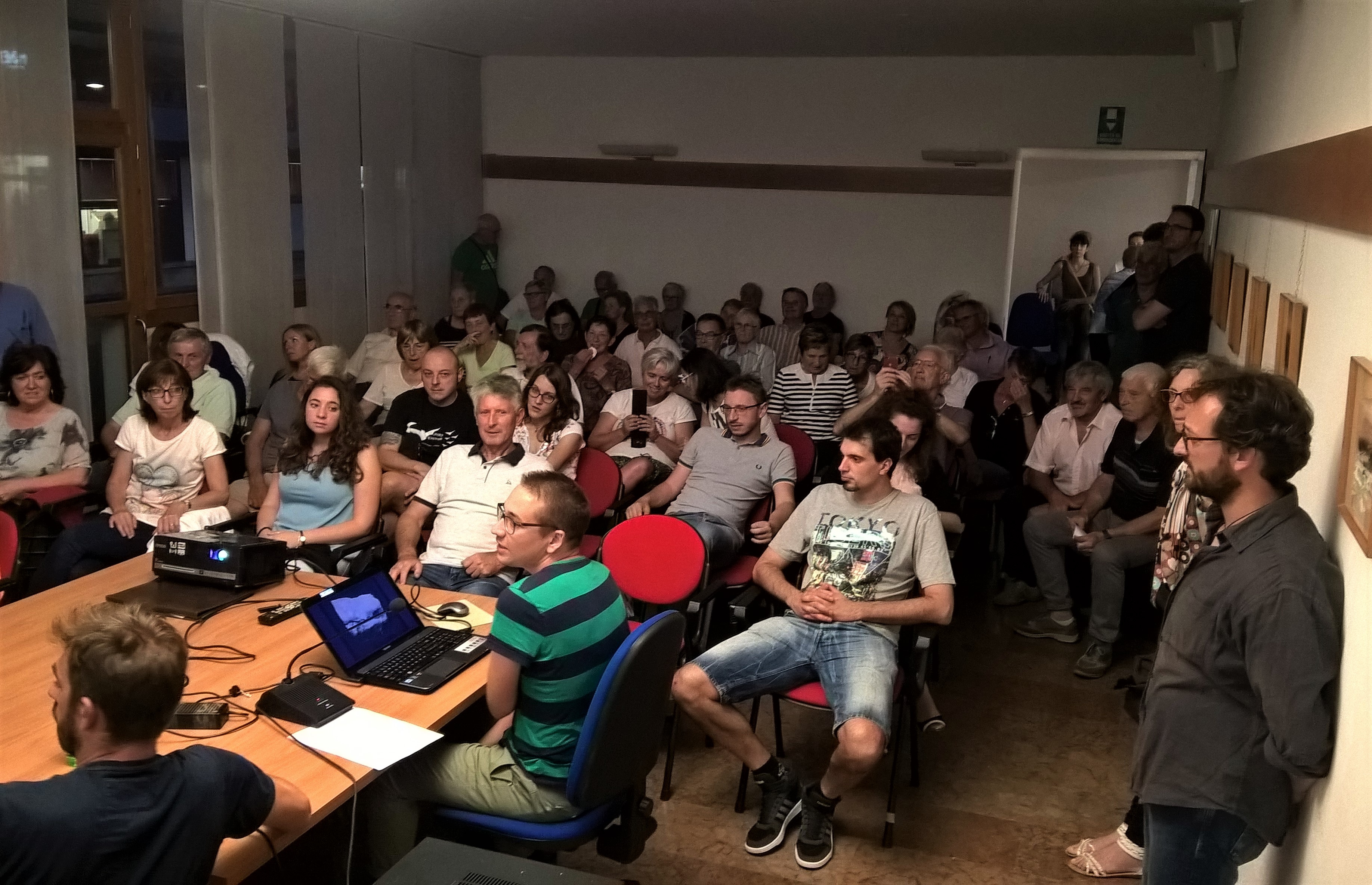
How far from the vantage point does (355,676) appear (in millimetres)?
2732

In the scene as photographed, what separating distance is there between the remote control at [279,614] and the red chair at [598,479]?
173 centimetres

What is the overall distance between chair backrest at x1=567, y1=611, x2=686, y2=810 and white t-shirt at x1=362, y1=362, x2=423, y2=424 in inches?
144

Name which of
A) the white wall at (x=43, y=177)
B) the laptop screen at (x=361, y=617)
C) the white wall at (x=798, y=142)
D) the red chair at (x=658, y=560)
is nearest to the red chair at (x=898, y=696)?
the red chair at (x=658, y=560)

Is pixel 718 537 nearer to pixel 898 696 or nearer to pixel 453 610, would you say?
pixel 898 696

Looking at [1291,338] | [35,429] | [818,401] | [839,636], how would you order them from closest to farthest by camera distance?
[1291,338] < [839,636] < [35,429] < [818,401]

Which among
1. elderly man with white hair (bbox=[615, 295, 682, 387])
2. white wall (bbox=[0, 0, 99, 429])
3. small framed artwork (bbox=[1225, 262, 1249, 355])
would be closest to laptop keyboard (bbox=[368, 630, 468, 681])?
small framed artwork (bbox=[1225, 262, 1249, 355])

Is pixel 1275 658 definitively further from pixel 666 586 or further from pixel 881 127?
pixel 881 127

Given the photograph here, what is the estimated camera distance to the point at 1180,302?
5645 millimetres

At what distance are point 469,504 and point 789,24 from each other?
4.32m

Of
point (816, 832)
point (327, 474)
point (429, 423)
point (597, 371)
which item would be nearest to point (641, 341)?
point (597, 371)

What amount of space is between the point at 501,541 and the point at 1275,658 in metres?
1.74

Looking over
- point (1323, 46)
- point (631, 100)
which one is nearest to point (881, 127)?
point (631, 100)

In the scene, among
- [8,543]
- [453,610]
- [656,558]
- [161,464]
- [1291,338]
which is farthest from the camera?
[161,464]

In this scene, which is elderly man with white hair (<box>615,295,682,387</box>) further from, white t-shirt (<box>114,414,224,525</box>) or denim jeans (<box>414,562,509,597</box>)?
denim jeans (<box>414,562,509,597</box>)
